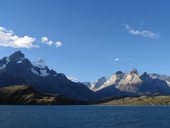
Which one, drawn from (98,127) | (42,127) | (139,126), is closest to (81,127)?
(98,127)

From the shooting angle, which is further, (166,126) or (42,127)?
(166,126)

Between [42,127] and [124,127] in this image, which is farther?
[124,127]

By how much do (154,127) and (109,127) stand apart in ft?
57.7

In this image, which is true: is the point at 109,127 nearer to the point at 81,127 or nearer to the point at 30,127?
the point at 81,127

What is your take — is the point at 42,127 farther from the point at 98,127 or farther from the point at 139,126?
the point at 139,126

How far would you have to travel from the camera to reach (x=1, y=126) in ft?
433

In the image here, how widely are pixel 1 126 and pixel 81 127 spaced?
30.3m

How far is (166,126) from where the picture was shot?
459ft

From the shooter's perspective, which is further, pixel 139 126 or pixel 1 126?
pixel 139 126

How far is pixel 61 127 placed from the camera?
130 m

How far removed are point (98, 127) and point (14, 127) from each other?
A: 31.9 meters

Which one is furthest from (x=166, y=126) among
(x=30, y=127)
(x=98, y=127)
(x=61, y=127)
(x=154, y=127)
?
(x=30, y=127)

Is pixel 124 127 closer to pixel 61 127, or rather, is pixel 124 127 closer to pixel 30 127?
pixel 61 127

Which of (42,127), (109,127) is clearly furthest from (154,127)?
(42,127)
